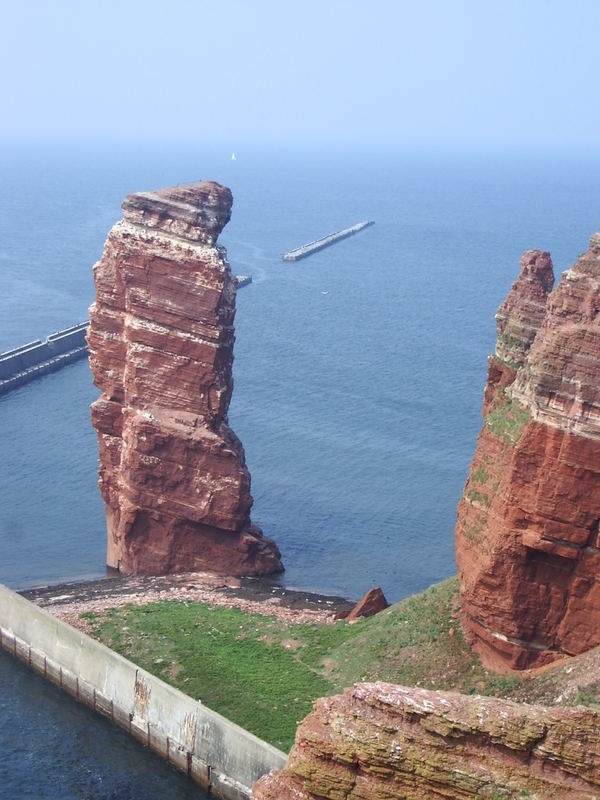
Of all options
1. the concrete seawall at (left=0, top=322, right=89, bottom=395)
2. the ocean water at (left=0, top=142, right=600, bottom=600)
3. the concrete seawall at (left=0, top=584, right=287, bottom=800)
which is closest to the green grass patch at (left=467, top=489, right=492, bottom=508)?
the concrete seawall at (left=0, top=584, right=287, bottom=800)

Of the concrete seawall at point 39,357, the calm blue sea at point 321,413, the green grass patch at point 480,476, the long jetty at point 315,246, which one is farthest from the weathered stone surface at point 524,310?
the long jetty at point 315,246

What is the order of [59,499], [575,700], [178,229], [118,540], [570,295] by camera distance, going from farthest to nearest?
[59,499], [118,540], [178,229], [570,295], [575,700]

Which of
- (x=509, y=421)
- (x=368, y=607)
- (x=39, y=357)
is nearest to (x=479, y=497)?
(x=509, y=421)

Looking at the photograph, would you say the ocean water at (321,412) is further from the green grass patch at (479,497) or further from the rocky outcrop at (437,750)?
the rocky outcrop at (437,750)

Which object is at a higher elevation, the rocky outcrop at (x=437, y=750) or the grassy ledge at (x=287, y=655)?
the rocky outcrop at (x=437, y=750)

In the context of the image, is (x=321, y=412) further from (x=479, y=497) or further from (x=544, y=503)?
(x=544, y=503)

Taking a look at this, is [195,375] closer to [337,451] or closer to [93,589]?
[93,589]

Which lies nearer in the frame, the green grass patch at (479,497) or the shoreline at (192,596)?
the green grass patch at (479,497)

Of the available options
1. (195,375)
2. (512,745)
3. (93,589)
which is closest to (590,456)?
Result: (512,745)
